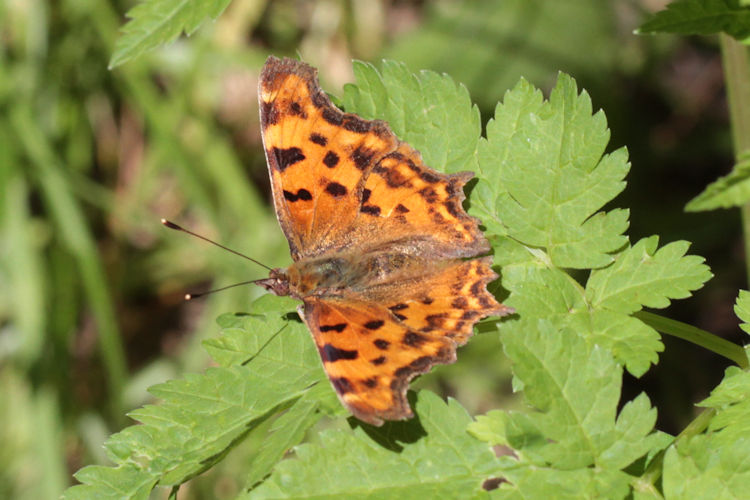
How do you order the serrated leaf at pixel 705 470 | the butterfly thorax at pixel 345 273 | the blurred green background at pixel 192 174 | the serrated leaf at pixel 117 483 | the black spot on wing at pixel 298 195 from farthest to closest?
the blurred green background at pixel 192 174
the black spot on wing at pixel 298 195
the butterfly thorax at pixel 345 273
the serrated leaf at pixel 117 483
the serrated leaf at pixel 705 470

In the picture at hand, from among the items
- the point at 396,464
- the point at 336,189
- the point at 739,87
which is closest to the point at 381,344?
the point at 396,464

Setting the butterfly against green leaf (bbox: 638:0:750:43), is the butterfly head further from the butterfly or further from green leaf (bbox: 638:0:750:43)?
green leaf (bbox: 638:0:750:43)

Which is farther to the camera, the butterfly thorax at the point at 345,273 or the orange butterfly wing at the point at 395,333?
the butterfly thorax at the point at 345,273

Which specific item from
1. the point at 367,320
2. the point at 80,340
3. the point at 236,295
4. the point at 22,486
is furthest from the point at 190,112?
the point at 367,320

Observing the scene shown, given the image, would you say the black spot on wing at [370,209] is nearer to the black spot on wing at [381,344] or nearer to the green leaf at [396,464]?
the black spot on wing at [381,344]

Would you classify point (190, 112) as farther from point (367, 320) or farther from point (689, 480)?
point (689, 480)

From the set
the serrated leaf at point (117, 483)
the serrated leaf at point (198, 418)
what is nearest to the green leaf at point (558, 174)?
the serrated leaf at point (198, 418)
